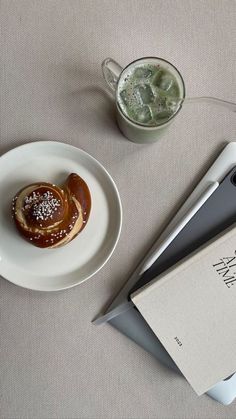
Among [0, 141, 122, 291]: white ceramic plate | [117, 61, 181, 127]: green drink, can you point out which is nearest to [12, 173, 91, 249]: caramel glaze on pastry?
[0, 141, 122, 291]: white ceramic plate

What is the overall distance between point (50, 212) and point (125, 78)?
0.77 ft

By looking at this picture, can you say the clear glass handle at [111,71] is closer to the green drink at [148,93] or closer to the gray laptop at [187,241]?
the green drink at [148,93]

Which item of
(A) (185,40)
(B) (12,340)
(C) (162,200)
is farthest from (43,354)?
(A) (185,40)

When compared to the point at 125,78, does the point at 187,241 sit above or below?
below

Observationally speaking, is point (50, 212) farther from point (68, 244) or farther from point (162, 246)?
point (162, 246)

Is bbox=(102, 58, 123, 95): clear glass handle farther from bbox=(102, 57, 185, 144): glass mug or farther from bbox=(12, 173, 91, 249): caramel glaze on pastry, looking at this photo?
bbox=(12, 173, 91, 249): caramel glaze on pastry

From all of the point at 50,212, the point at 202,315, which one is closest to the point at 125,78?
the point at 50,212

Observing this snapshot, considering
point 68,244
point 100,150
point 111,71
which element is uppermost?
point 111,71

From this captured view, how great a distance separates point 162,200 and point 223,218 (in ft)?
0.35

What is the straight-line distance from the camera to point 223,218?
0.77 metres

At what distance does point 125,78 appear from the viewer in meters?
0.71

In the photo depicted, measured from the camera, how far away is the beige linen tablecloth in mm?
771

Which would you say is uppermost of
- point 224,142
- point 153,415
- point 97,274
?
point 224,142

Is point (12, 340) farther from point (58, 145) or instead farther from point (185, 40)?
point (185, 40)
